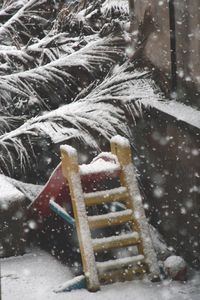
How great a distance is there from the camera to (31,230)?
6.75 metres

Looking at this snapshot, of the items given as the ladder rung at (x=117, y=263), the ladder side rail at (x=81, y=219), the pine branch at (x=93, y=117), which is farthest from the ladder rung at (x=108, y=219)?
the pine branch at (x=93, y=117)

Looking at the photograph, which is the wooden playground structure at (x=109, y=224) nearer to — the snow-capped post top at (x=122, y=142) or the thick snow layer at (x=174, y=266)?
the snow-capped post top at (x=122, y=142)

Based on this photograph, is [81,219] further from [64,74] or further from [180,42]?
[64,74]

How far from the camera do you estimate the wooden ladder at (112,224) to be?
17.9 feet

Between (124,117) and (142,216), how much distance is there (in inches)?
66.8

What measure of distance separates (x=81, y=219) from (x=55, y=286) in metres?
0.70

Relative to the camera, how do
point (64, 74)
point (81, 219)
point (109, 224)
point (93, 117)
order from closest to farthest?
point (81, 219), point (109, 224), point (93, 117), point (64, 74)

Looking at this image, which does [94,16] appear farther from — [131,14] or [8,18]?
[8,18]

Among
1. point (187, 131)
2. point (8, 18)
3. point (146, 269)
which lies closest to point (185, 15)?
point (187, 131)

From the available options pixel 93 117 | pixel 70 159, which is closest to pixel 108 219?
pixel 70 159

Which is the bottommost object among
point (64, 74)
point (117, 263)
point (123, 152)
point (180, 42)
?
point (117, 263)

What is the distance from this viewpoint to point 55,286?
18.2 ft

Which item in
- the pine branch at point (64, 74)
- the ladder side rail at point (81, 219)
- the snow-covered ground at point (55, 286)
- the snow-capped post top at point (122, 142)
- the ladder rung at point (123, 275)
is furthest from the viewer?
the pine branch at point (64, 74)

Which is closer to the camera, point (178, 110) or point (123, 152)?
point (123, 152)
